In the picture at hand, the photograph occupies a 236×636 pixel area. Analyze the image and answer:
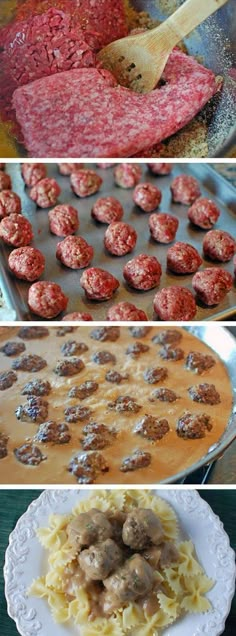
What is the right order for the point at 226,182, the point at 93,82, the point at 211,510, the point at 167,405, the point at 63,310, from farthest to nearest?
the point at 211,510, the point at 226,182, the point at 167,405, the point at 63,310, the point at 93,82

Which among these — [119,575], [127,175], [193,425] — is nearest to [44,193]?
[127,175]

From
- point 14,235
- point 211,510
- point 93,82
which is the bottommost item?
point 211,510

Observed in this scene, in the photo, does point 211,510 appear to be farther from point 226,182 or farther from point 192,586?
point 226,182

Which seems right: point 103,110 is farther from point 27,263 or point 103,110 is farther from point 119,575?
point 119,575

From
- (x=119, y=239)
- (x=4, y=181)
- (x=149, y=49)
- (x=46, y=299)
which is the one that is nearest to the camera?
(x=149, y=49)

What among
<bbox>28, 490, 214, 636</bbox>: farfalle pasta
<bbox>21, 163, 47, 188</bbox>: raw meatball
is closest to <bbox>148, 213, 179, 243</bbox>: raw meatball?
<bbox>21, 163, 47, 188</bbox>: raw meatball

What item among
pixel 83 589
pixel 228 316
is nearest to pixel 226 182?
pixel 228 316

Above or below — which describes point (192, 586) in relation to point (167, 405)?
below

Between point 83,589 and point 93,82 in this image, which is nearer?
point 93,82
